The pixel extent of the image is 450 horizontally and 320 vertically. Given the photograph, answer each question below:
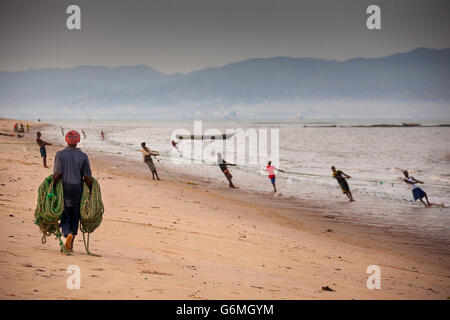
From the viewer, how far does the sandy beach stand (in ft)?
16.2

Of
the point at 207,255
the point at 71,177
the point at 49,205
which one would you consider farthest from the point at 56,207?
the point at 207,255

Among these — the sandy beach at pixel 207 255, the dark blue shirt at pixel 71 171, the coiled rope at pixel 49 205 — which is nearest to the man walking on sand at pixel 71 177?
the dark blue shirt at pixel 71 171

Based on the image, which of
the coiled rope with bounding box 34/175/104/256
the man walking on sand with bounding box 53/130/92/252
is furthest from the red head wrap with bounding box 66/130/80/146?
the coiled rope with bounding box 34/175/104/256

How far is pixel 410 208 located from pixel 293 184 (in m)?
6.90

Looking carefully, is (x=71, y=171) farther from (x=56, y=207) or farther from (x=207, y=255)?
(x=207, y=255)

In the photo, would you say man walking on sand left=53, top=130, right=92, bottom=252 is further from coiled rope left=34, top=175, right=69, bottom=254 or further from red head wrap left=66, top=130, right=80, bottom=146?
coiled rope left=34, top=175, right=69, bottom=254

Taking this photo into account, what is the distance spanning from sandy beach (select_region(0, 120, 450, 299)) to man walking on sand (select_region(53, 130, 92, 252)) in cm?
53

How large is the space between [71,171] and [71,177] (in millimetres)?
90

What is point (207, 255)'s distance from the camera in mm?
7203

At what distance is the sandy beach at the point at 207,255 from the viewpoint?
16.2 feet

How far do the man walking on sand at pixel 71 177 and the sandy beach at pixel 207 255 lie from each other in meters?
0.53

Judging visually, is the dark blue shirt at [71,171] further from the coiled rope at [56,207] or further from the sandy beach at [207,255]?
the sandy beach at [207,255]
